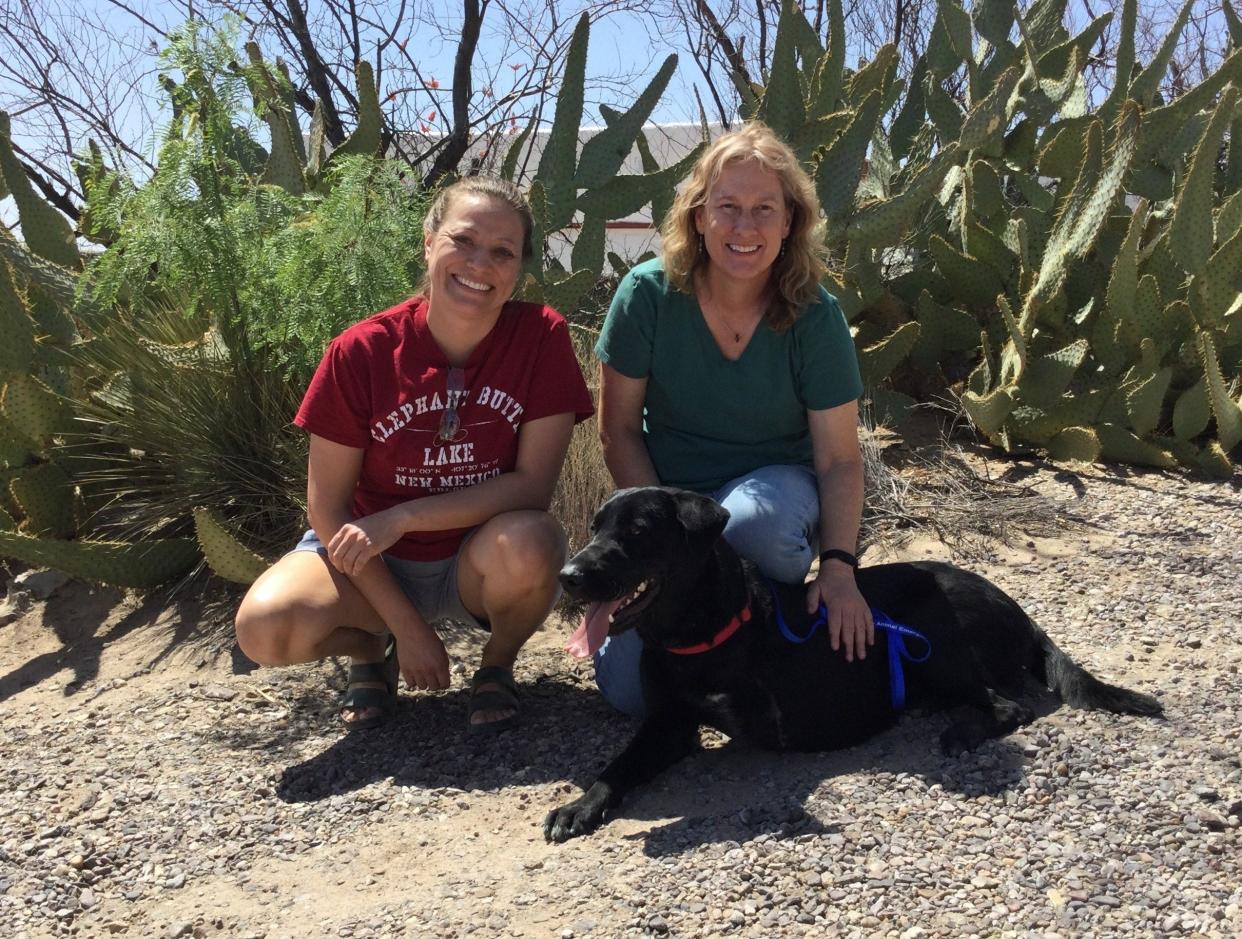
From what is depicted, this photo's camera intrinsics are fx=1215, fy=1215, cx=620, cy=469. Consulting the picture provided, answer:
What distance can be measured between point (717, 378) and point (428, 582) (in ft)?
3.17

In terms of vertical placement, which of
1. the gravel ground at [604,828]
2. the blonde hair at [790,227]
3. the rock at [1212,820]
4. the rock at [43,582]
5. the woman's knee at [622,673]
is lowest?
the rock at [1212,820]

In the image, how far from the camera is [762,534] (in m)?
3.03

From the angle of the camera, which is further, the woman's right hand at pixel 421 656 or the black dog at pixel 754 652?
the woman's right hand at pixel 421 656

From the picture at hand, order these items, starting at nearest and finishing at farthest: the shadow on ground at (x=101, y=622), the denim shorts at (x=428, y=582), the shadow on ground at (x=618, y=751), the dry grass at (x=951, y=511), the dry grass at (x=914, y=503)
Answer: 1. the shadow on ground at (x=618, y=751)
2. the denim shorts at (x=428, y=582)
3. the shadow on ground at (x=101, y=622)
4. the dry grass at (x=914, y=503)
5. the dry grass at (x=951, y=511)

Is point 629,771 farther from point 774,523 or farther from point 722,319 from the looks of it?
point 722,319

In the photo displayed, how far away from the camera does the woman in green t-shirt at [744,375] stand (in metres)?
3.04

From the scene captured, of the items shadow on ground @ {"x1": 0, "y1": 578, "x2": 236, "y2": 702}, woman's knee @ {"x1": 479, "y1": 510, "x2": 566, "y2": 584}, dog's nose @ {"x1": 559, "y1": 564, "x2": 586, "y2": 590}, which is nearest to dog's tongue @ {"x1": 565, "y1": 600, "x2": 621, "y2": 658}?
dog's nose @ {"x1": 559, "y1": 564, "x2": 586, "y2": 590}

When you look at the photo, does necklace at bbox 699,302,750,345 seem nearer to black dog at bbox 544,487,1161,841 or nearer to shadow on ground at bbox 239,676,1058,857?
black dog at bbox 544,487,1161,841

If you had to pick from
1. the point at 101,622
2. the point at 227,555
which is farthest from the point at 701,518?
the point at 101,622

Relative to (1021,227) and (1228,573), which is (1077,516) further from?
(1021,227)

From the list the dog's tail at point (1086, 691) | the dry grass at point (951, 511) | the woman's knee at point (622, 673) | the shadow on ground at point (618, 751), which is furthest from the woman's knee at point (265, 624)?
the dry grass at point (951, 511)

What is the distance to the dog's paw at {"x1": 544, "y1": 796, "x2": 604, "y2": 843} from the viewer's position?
8.50ft

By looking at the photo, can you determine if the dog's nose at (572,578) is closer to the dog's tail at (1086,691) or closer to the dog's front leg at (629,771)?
the dog's front leg at (629,771)

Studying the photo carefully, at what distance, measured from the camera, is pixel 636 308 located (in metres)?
3.25
